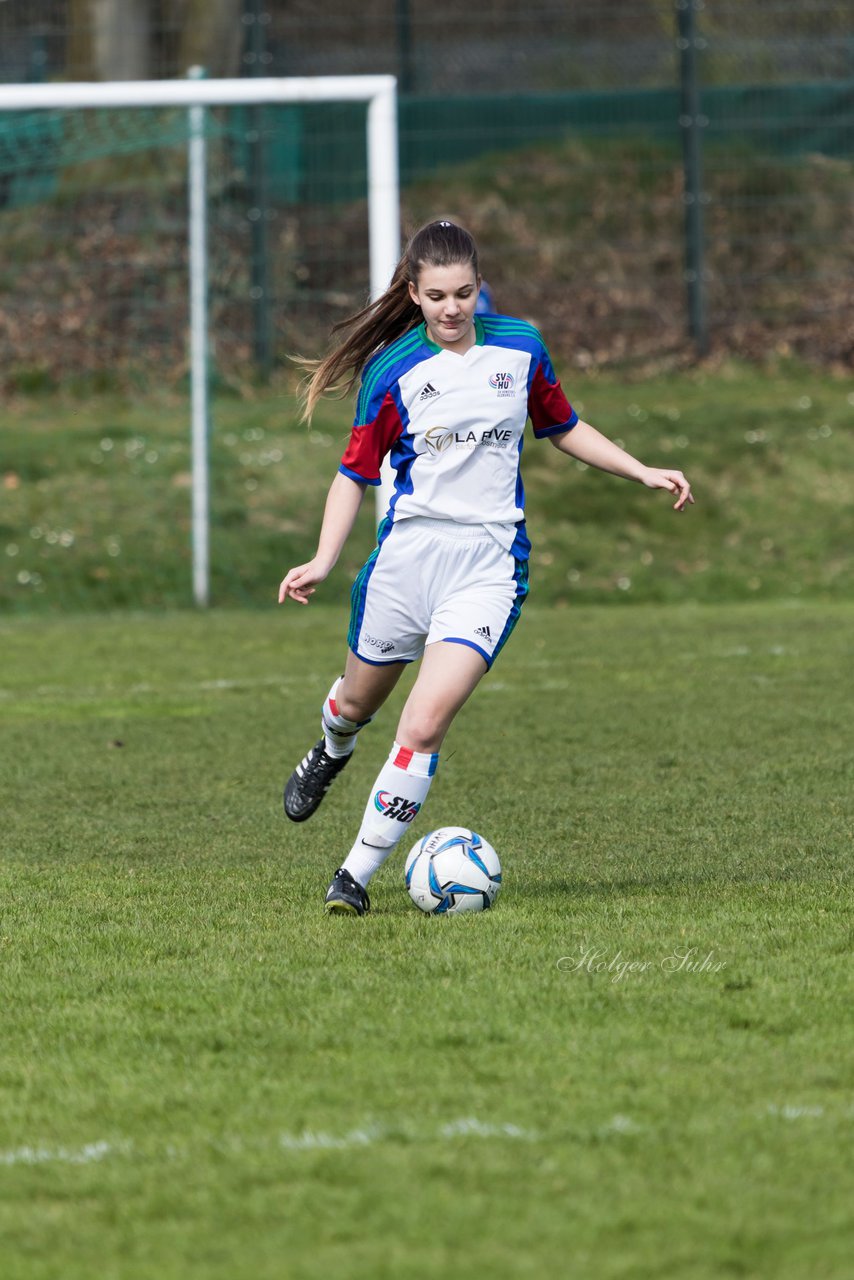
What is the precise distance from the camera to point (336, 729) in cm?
538

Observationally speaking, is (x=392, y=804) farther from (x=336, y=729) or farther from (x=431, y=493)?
(x=431, y=493)

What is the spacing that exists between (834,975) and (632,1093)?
0.92m

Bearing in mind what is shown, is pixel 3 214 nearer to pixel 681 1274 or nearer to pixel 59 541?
pixel 59 541

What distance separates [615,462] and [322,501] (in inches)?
408

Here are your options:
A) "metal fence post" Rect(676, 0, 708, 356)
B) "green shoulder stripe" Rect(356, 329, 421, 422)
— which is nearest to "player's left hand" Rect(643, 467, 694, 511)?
"green shoulder stripe" Rect(356, 329, 421, 422)

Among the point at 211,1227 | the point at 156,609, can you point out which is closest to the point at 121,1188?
the point at 211,1227

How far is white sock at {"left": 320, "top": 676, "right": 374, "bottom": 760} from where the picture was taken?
5.32m

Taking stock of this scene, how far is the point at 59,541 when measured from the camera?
14898 millimetres

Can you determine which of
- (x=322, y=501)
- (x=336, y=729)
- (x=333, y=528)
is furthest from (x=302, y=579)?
(x=322, y=501)

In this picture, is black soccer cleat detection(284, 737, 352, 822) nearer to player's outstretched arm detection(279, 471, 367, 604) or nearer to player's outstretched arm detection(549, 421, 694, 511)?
player's outstretched arm detection(279, 471, 367, 604)

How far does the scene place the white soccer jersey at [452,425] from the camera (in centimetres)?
485

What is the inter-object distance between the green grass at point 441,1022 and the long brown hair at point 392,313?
143 cm

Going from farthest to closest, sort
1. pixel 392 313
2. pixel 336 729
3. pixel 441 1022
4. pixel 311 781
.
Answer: pixel 311 781 → pixel 336 729 → pixel 392 313 → pixel 441 1022

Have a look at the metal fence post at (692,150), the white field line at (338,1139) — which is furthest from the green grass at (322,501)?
the white field line at (338,1139)
